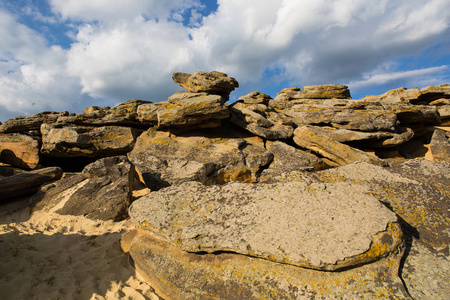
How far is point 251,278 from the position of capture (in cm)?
368

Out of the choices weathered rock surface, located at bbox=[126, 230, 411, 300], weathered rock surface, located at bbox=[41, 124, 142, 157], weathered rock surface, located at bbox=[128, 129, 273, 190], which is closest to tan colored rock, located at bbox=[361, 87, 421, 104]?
weathered rock surface, located at bbox=[128, 129, 273, 190]

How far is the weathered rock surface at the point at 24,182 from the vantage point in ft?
26.3

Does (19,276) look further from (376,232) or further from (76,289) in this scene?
(376,232)

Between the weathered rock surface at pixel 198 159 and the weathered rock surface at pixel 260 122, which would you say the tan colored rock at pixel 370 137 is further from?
the weathered rock surface at pixel 198 159

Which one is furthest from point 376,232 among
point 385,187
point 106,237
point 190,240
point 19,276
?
point 19,276

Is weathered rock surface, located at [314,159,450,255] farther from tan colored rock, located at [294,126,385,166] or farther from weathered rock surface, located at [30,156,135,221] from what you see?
weathered rock surface, located at [30,156,135,221]

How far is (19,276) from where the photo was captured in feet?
14.1

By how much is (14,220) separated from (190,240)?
6379 mm

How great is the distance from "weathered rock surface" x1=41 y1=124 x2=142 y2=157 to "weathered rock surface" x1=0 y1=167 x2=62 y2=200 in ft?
8.01

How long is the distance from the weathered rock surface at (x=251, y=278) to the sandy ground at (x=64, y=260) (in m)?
0.45

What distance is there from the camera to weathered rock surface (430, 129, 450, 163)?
11266 mm

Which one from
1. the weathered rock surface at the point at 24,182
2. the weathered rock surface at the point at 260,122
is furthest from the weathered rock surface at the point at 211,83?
the weathered rock surface at the point at 24,182

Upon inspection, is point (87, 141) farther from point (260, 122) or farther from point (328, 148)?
point (328, 148)

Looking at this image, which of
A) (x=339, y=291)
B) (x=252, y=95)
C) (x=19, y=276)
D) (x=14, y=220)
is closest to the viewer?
(x=339, y=291)
